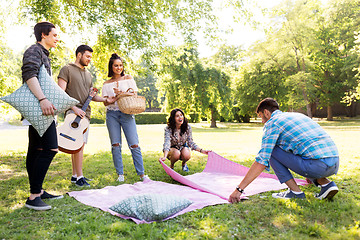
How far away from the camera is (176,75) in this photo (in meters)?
21.0

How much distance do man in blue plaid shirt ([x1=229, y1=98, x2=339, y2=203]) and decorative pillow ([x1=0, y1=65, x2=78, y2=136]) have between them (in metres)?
2.07

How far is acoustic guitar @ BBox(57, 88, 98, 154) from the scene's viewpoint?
3787mm

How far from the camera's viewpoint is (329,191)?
3.10m

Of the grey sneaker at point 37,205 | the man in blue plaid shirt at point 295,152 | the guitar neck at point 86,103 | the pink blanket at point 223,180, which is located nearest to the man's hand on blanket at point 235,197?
the man in blue plaid shirt at point 295,152

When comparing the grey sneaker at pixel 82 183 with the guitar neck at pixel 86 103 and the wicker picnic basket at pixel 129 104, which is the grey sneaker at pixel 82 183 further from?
the wicker picnic basket at pixel 129 104

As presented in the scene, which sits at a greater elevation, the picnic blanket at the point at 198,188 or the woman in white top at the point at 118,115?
the woman in white top at the point at 118,115

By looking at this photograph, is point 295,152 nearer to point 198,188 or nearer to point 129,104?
point 198,188

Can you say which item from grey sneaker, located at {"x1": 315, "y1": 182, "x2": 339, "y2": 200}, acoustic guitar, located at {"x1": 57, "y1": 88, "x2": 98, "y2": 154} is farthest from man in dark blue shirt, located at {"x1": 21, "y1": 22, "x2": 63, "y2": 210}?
grey sneaker, located at {"x1": 315, "y1": 182, "x2": 339, "y2": 200}

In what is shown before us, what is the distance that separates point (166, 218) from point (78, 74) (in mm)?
2450

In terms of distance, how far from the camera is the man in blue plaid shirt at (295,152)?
9.61ft

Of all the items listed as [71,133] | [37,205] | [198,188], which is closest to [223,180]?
[198,188]

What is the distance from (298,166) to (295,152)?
0.15 metres

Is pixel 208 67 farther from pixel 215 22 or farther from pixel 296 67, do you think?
pixel 215 22

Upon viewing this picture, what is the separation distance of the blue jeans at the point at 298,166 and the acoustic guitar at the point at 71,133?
8.23ft
